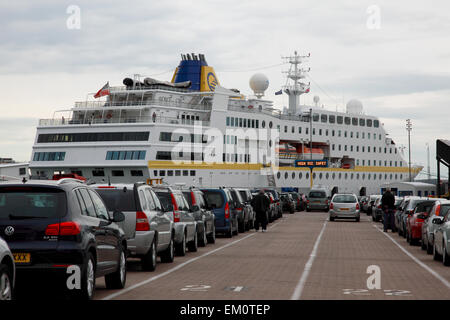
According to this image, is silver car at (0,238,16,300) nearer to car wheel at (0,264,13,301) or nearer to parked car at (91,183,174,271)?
car wheel at (0,264,13,301)

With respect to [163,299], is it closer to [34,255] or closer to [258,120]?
[34,255]

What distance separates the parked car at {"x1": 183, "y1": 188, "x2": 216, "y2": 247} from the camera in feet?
71.5

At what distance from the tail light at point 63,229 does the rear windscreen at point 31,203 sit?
0.13m

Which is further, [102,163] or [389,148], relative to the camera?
[389,148]

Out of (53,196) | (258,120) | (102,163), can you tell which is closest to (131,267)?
(53,196)

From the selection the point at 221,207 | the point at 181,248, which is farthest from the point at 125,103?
the point at 181,248

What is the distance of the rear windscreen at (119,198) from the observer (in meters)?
14.4

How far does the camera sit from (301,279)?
13.6m

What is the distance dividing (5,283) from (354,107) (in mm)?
99012

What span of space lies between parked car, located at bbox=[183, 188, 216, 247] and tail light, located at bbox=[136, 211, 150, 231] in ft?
20.6

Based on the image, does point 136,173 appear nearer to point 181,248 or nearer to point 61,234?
point 181,248

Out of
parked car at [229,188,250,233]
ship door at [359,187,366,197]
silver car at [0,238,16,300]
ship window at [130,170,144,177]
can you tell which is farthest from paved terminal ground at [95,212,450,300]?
ship door at [359,187,366,197]

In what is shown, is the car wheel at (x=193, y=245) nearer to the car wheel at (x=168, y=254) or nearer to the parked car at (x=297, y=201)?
the car wheel at (x=168, y=254)

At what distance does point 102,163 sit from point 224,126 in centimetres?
1444
